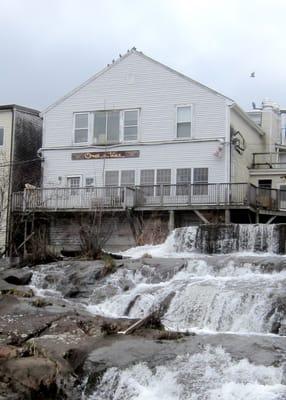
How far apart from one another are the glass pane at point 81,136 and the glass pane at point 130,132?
2255 millimetres

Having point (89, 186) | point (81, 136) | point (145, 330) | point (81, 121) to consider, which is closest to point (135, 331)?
point (145, 330)

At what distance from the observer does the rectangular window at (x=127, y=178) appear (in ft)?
111

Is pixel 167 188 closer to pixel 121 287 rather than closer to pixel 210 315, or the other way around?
pixel 121 287

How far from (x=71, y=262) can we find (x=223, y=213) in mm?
10099

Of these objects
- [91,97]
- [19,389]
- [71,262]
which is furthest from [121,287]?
[91,97]

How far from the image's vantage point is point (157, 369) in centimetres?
1244

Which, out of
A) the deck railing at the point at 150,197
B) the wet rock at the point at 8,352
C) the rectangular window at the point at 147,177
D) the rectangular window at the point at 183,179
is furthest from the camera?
the rectangular window at the point at 147,177

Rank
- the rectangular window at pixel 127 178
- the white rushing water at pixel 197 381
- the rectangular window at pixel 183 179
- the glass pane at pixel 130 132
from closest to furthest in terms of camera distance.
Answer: the white rushing water at pixel 197 381 → the rectangular window at pixel 183 179 → the rectangular window at pixel 127 178 → the glass pane at pixel 130 132

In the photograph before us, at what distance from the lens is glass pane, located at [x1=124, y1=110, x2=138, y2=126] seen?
3438cm

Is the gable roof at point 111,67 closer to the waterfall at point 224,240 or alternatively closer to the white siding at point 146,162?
the white siding at point 146,162

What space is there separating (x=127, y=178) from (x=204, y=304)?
17873 millimetres

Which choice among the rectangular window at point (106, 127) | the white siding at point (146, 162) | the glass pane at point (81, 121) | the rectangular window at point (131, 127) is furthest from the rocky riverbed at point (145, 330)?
the glass pane at point (81, 121)

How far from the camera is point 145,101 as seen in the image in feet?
112

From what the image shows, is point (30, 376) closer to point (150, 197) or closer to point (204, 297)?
point (204, 297)
